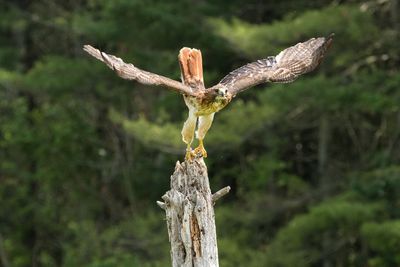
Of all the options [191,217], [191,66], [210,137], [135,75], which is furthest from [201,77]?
[210,137]

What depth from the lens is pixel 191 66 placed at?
761 cm

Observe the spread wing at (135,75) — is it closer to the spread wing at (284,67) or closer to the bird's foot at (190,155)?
the bird's foot at (190,155)

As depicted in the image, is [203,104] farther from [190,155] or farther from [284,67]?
[284,67]

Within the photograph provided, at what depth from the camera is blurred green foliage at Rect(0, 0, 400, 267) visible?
601 inches

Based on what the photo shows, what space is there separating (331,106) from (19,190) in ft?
26.3

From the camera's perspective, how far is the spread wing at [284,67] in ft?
26.8

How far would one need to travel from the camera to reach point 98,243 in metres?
19.1

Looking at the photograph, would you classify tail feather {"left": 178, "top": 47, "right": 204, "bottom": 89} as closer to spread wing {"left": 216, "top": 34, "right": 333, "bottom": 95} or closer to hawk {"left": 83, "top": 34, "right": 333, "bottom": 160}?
hawk {"left": 83, "top": 34, "right": 333, "bottom": 160}

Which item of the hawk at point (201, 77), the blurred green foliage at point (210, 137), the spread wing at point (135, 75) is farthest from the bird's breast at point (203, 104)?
the blurred green foliage at point (210, 137)

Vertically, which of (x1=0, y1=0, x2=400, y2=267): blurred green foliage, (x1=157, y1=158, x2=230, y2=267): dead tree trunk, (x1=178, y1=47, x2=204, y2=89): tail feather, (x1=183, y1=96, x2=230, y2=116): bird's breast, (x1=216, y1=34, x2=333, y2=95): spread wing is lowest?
(x1=157, y1=158, x2=230, y2=267): dead tree trunk

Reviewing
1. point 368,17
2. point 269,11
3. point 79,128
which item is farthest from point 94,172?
point 368,17

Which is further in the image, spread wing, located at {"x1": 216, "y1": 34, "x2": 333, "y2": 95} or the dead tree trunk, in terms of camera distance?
spread wing, located at {"x1": 216, "y1": 34, "x2": 333, "y2": 95}

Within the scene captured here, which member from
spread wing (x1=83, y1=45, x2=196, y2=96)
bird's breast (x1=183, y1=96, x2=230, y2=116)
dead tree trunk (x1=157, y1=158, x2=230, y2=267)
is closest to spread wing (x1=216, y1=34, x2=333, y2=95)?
bird's breast (x1=183, y1=96, x2=230, y2=116)

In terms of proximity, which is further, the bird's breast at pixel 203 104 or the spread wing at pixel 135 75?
the bird's breast at pixel 203 104
